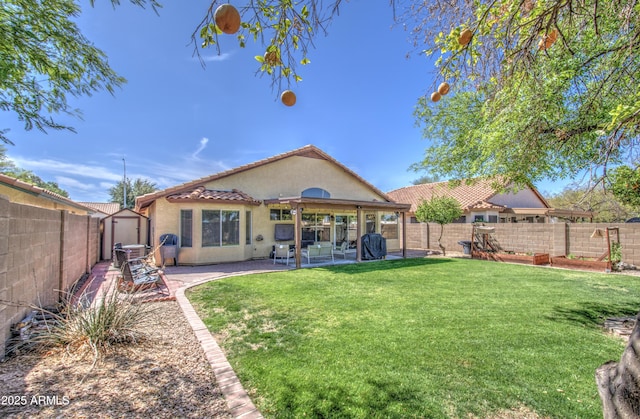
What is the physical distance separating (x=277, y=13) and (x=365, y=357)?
15.0ft

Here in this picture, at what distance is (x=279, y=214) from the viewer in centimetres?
1691

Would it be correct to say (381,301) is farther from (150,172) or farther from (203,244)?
(150,172)


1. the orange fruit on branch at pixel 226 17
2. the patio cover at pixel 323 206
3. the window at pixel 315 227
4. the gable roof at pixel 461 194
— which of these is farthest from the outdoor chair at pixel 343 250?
the orange fruit on branch at pixel 226 17

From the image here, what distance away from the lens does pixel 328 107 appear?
45.0 feet

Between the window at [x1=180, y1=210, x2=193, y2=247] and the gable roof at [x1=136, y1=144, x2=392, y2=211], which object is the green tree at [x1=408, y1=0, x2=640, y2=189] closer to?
the gable roof at [x1=136, y1=144, x2=392, y2=211]

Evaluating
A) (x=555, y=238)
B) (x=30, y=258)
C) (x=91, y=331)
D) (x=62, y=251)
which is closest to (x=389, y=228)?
(x=555, y=238)

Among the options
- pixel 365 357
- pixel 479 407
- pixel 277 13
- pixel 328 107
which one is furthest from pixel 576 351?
pixel 328 107

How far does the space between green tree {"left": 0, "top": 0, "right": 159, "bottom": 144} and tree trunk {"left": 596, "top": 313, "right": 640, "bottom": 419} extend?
6034 millimetres

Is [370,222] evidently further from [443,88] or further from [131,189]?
[131,189]

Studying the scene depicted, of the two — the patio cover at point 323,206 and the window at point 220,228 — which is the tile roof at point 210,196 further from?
the patio cover at point 323,206

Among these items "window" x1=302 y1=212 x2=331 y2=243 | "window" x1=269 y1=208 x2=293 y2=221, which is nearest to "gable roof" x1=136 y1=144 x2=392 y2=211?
"window" x1=269 y1=208 x2=293 y2=221

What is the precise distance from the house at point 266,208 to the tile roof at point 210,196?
0.04 m

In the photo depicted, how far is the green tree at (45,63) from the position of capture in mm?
4203

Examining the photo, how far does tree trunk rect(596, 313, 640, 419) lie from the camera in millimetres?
1515
